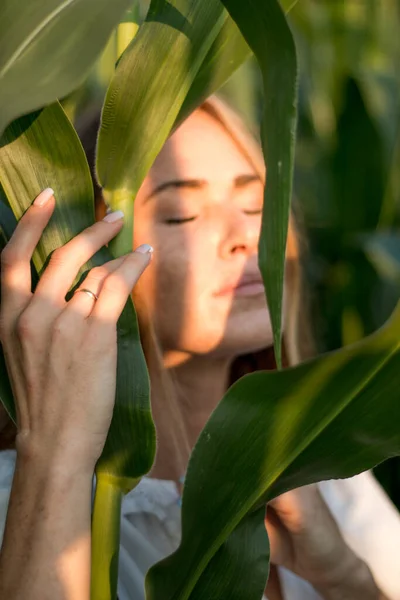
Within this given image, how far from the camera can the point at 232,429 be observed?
0.42 m

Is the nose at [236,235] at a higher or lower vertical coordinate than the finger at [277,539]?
higher

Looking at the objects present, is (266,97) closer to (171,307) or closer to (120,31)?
(120,31)

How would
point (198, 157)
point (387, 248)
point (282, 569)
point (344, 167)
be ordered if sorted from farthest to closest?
point (344, 167), point (387, 248), point (282, 569), point (198, 157)

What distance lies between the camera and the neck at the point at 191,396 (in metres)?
0.79

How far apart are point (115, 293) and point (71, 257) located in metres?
0.03

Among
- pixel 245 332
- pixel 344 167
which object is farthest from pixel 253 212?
pixel 344 167

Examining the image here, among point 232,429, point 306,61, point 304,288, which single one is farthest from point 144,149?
point 306,61

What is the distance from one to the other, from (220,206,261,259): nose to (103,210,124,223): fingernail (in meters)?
0.24

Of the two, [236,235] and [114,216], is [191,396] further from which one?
[114,216]

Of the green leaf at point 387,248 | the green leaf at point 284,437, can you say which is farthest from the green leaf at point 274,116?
the green leaf at point 387,248

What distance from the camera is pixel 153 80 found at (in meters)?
0.44

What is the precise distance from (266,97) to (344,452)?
0.59 ft

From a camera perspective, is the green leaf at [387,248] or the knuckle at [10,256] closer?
the knuckle at [10,256]

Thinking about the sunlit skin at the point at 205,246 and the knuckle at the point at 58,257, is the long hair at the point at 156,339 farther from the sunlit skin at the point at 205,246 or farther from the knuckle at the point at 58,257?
the knuckle at the point at 58,257
